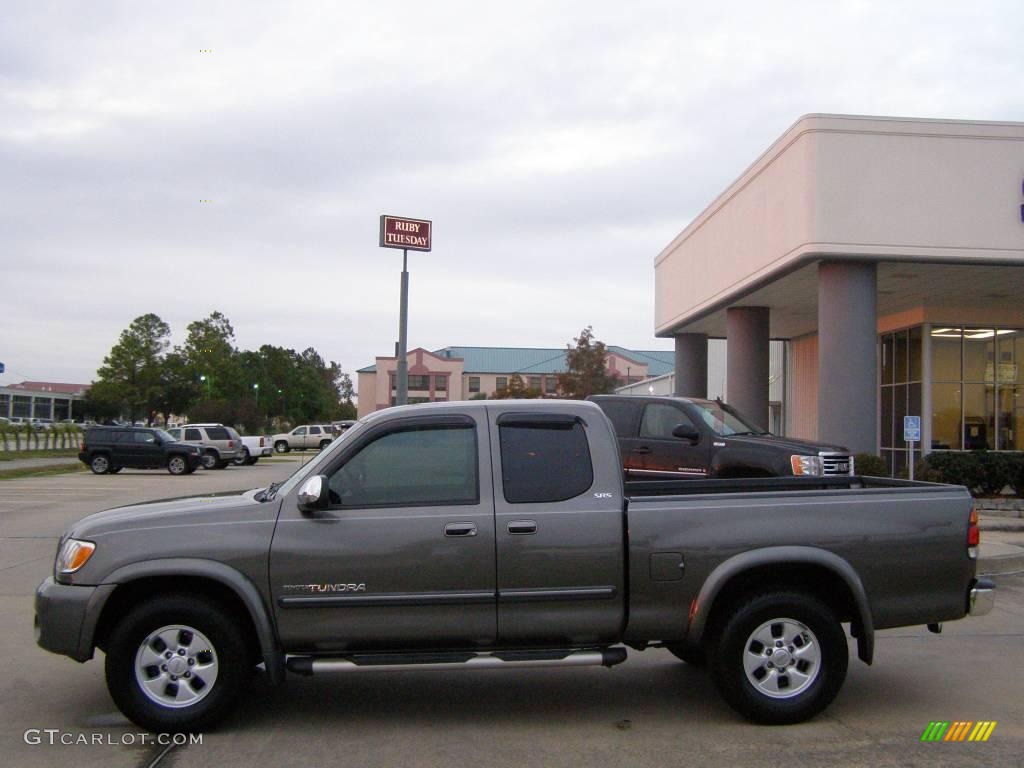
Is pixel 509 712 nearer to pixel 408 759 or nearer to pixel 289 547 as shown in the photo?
pixel 408 759

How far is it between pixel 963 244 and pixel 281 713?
16496 millimetres

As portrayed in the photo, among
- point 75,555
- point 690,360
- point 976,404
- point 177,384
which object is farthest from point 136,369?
point 75,555

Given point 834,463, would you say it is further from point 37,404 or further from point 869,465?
point 37,404

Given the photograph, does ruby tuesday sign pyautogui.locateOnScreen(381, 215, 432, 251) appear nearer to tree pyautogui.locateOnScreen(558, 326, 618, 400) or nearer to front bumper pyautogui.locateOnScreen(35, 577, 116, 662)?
front bumper pyautogui.locateOnScreen(35, 577, 116, 662)

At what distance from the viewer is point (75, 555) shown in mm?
5711

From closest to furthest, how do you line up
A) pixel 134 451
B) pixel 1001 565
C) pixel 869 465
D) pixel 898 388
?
pixel 1001 565 < pixel 869 465 < pixel 898 388 < pixel 134 451

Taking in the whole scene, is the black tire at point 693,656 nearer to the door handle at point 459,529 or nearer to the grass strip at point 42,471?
the door handle at point 459,529

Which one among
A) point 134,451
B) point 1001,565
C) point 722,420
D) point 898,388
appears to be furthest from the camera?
point 134,451

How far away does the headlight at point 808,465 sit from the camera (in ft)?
41.9

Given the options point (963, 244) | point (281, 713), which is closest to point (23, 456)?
point (963, 244)

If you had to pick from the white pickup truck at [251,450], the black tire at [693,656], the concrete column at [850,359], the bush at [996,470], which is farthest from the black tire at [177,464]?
the black tire at [693,656]

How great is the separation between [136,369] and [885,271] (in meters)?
80.3

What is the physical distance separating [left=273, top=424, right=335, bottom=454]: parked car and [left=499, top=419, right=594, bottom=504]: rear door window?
171 feet

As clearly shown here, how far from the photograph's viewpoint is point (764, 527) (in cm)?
586
